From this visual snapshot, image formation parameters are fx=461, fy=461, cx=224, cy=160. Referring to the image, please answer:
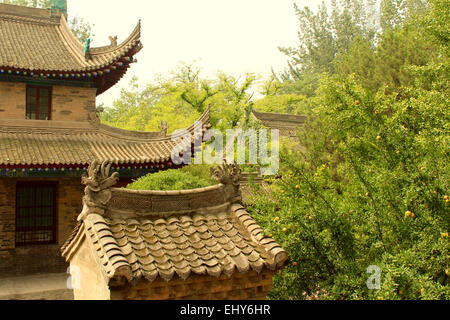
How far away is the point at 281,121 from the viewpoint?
32219mm

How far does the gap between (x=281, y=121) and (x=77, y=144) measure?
2038 cm

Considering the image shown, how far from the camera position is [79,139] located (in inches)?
555

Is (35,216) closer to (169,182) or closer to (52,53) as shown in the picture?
(52,53)

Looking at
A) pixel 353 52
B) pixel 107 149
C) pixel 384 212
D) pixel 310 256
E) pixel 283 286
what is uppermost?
pixel 353 52

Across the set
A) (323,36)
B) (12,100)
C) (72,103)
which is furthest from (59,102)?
(323,36)

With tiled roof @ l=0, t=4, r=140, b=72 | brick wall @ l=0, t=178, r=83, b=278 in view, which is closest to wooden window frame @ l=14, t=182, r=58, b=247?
brick wall @ l=0, t=178, r=83, b=278

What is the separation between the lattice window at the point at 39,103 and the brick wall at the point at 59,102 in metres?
0.22

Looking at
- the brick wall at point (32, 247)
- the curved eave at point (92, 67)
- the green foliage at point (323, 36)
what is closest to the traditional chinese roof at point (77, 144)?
the brick wall at point (32, 247)

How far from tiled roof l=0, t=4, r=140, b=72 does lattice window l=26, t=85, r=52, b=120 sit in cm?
94

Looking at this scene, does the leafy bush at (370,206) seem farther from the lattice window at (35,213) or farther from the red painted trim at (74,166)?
the lattice window at (35,213)

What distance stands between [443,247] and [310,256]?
1.34m

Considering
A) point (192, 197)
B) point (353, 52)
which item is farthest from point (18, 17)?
point (192, 197)

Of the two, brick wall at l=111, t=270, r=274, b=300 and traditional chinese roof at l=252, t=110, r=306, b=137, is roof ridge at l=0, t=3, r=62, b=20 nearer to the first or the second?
brick wall at l=111, t=270, r=274, b=300
